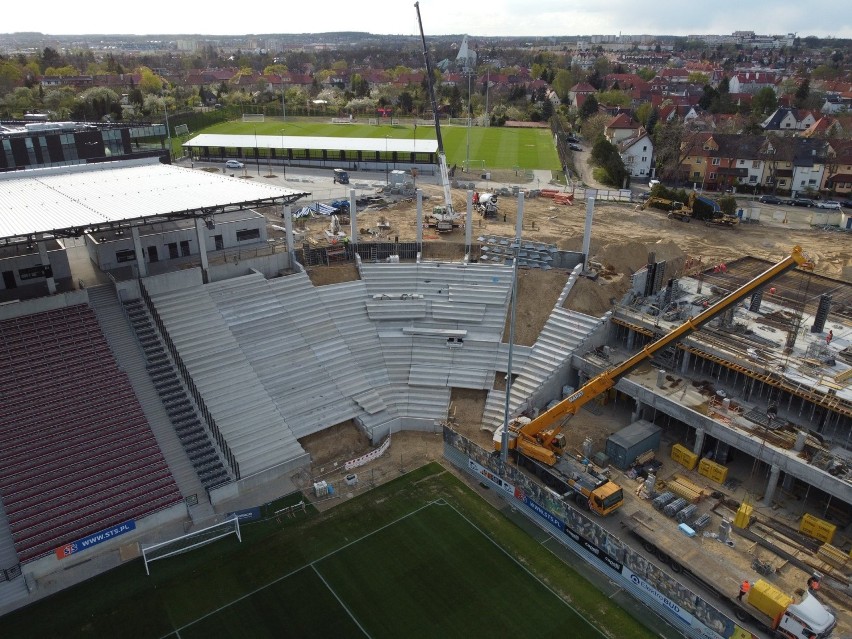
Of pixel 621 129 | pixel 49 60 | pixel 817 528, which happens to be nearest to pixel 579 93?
pixel 621 129

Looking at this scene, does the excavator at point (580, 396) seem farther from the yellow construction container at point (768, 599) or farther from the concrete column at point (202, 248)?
the concrete column at point (202, 248)

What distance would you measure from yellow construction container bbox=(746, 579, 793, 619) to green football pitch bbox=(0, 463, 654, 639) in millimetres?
4254

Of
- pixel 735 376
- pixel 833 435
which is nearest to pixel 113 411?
pixel 735 376

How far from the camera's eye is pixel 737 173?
78875mm

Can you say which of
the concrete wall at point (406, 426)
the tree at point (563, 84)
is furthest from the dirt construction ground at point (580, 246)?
the tree at point (563, 84)

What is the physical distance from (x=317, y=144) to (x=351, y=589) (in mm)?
68352

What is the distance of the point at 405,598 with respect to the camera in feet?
77.8

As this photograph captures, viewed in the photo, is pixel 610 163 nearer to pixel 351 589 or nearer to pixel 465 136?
pixel 465 136

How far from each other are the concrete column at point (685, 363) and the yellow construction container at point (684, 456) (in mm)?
5827

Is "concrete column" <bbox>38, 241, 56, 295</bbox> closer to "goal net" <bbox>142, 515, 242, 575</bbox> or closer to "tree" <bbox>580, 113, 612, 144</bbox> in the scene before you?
"goal net" <bbox>142, 515, 242, 575</bbox>

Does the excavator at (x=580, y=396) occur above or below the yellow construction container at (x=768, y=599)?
above

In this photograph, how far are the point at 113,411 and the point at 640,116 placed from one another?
4548 inches

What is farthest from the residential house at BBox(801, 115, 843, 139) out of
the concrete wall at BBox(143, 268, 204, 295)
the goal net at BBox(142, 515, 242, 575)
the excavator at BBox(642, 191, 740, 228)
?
the goal net at BBox(142, 515, 242, 575)

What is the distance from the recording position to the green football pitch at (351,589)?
73.5ft
